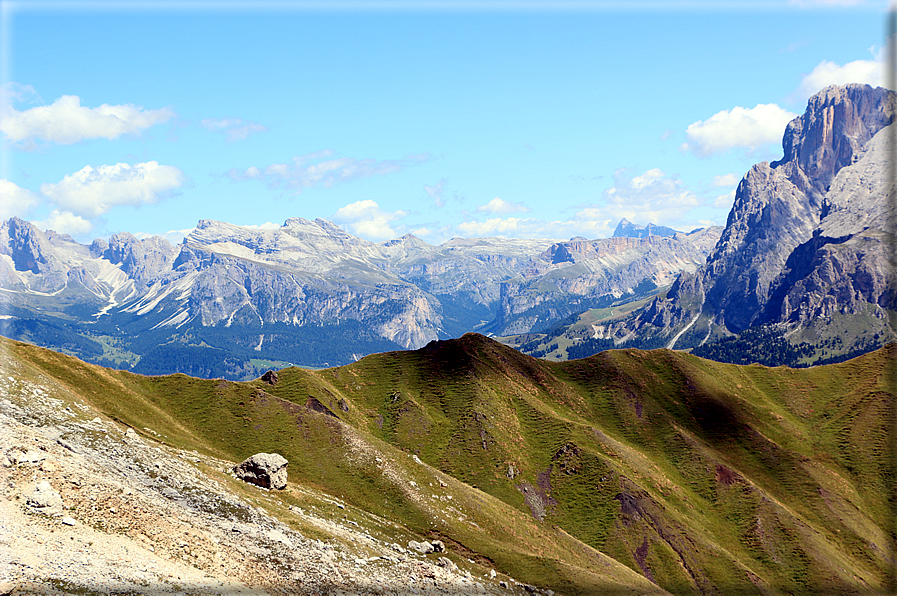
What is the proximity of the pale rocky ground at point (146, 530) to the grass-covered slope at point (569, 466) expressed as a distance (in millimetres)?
17484

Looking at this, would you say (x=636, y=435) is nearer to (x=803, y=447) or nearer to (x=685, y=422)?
(x=685, y=422)

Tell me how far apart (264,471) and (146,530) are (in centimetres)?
3700

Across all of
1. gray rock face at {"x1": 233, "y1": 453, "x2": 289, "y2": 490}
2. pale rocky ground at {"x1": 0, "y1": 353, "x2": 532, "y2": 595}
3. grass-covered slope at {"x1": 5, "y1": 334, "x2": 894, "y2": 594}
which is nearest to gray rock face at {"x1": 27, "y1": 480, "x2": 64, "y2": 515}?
pale rocky ground at {"x1": 0, "y1": 353, "x2": 532, "y2": 595}

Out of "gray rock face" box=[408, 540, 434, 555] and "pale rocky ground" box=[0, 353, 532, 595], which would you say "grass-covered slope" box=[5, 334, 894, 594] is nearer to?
"gray rock face" box=[408, 540, 434, 555]

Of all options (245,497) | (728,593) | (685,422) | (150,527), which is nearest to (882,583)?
(728,593)

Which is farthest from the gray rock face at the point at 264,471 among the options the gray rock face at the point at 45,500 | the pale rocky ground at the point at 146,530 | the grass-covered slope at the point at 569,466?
the gray rock face at the point at 45,500

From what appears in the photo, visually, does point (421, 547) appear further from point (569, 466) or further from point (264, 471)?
point (569, 466)

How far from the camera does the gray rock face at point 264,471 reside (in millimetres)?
88562

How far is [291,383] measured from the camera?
6511 inches

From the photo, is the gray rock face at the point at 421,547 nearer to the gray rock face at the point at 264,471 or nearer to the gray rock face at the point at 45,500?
the gray rock face at the point at 264,471

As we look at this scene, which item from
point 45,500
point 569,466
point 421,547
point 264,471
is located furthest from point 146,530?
point 569,466

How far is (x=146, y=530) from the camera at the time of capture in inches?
2061

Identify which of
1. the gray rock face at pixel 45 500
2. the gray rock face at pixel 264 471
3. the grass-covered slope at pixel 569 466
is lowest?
the grass-covered slope at pixel 569 466

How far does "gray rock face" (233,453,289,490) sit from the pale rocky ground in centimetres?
230
